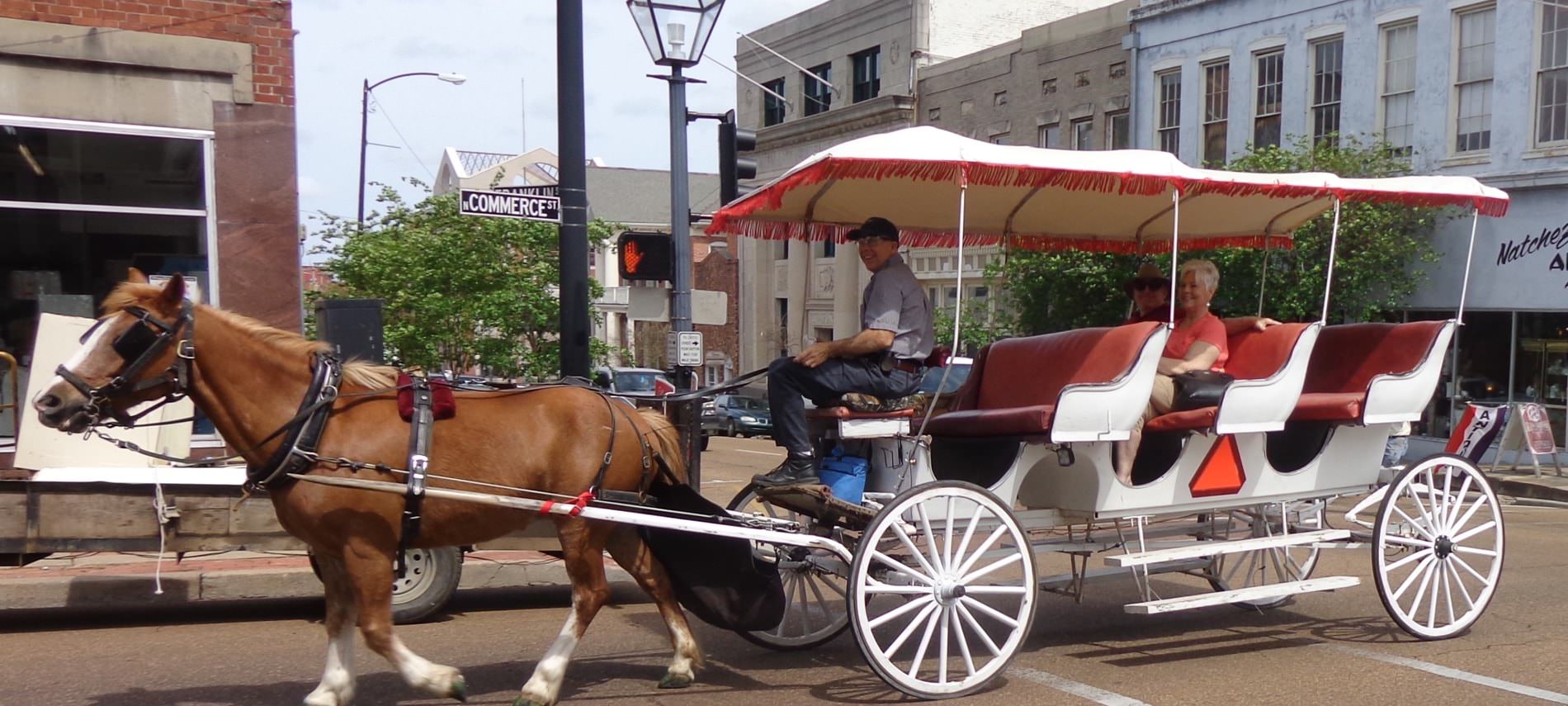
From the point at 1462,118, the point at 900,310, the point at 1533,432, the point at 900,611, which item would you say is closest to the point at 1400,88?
the point at 1462,118

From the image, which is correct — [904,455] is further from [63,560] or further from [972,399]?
[63,560]

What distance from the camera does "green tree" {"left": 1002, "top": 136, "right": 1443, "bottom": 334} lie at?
18.6 m

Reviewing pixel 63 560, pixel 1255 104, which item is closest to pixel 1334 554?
pixel 63 560

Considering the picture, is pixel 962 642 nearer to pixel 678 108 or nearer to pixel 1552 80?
pixel 678 108

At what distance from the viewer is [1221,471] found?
6.72m

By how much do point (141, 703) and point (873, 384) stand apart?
3566 millimetres

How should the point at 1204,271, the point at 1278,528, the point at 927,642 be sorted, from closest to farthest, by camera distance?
the point at 927,642
the point at 1204,271
the point at 1278,528

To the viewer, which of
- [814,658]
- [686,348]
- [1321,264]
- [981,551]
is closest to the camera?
[981,551]

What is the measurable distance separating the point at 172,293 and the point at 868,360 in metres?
3.08

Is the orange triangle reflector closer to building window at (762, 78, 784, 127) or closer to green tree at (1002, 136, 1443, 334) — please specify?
green tree at (1002, 136, 1443, 334)

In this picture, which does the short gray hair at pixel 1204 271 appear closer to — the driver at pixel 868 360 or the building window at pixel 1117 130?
the driver at pixel 868 360

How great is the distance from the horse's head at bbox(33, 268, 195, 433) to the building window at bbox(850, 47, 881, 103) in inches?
1175

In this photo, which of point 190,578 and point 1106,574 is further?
point 190,578

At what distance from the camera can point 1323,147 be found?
1964cm
